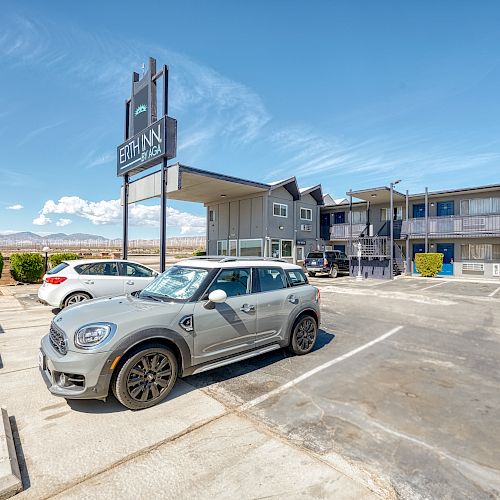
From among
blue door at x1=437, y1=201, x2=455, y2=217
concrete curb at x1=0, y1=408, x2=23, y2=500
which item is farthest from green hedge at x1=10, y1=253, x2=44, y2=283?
blue door at x1=437, y1=201, x2=455, y2=217

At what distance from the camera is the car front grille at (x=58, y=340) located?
341cm

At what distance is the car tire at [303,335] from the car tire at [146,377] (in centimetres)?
228

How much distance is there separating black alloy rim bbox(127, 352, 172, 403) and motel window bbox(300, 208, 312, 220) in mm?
23952

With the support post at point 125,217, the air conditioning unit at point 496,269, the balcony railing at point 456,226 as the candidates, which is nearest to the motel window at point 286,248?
the balcony railing at point 456,226

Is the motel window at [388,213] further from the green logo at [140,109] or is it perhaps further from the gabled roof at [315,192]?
the green logo at [140,109]

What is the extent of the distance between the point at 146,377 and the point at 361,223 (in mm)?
26603

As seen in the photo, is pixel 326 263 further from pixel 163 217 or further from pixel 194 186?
pixel 163 217

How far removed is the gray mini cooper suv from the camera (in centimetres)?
333

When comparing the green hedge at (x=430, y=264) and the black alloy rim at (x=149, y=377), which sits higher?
the green hedge at (x=430, y=264)

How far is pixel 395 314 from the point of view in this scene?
915 centimetres

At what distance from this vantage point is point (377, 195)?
2422 cm

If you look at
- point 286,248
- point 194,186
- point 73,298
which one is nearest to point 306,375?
point 73,298

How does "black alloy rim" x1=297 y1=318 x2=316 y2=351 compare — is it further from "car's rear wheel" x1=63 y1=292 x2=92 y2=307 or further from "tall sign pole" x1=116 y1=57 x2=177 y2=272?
"tall sign pole" x1=116 y1=57 x2=177 y2=272

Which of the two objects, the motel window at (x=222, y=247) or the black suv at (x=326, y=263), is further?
the motel window at (x=222, y=247)
